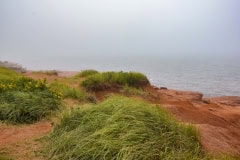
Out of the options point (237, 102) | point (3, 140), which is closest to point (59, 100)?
point (3, 140)

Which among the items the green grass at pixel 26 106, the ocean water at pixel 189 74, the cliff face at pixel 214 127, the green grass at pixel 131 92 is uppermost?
the green grass at pixel 26 106

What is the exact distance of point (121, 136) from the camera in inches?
192

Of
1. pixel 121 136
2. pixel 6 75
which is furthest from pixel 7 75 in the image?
pixel 121 136

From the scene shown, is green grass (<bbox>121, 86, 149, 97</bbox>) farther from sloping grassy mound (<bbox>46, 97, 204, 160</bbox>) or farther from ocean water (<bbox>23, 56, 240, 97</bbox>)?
ocean water (<bbox>23, 56, 240, 97</bbox>)

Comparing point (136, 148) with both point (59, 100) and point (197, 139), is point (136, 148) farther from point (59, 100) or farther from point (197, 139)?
point (59, 100)

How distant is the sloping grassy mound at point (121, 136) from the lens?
4.57m

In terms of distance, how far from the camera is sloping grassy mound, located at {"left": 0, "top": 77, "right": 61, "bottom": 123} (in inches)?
274

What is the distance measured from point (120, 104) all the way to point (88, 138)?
1.27m

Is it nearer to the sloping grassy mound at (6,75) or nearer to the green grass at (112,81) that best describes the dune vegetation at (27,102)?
the sloping grassy mound at (6,75)

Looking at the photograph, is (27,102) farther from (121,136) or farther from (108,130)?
(121,136)

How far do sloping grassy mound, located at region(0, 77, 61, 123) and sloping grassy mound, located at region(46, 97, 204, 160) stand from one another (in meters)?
1.24

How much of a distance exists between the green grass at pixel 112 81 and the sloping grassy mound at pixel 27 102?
437 centimetres

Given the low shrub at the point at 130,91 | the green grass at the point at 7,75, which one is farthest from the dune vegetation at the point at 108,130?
the low shrub at the point at 130,91

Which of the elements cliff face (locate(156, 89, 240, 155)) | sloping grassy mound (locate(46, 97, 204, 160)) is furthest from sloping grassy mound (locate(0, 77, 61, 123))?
cliff face (locate(156, 89, 240, 155))
